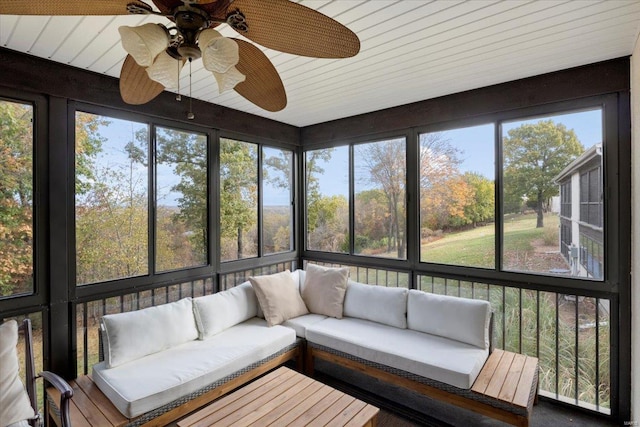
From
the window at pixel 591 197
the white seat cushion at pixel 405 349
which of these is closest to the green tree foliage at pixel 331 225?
the white seat cushion at pixel 405 349

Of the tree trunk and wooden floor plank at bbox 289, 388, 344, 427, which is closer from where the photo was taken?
wooden floor plank at bbox 289, 388, 344, 427

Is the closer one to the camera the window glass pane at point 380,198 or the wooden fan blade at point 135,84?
the wooden fan blade at point 135,84

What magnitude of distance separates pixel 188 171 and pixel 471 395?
311 cm

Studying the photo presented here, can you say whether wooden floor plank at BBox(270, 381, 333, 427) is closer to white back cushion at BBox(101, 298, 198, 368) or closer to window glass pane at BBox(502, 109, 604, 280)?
white back cushion at BBox(101, 298, 198, 368)

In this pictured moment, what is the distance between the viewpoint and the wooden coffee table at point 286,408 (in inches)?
75.4

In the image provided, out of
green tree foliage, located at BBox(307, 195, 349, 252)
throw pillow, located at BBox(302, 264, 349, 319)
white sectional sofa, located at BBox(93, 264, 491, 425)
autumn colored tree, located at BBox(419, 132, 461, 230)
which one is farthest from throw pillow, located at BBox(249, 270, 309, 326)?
autumn colored tree, located at BBox(419, 132, 461, 230)

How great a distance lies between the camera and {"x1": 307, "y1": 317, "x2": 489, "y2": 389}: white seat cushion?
7.67ft

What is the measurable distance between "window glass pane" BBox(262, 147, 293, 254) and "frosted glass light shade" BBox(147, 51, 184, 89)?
8.96 ft

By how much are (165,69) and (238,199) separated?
2.53m

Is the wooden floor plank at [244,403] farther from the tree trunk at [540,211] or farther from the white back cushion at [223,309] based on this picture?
the tree trunk at [540,211]

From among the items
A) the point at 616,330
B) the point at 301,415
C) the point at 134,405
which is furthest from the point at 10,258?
the point at 616,330

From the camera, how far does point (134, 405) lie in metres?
2.01

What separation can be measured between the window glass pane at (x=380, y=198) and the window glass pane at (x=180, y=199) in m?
1.80

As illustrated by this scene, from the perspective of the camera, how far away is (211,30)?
3.99ft
